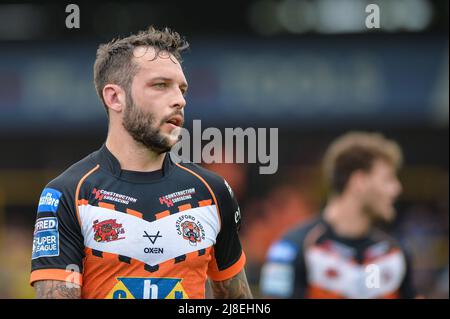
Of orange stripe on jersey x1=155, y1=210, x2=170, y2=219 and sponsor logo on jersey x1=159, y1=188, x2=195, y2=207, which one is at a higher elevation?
sponsor logo on jersey x1=159, y1=188, x2=195, y2=207

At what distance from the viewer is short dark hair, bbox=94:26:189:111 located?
15.6ft

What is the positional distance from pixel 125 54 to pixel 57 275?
1.29m

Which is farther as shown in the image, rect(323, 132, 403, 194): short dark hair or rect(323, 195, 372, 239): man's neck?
rect(323, 132, 403, 194): short dark hair

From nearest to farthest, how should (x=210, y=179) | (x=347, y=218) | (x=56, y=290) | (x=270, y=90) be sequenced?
(x=56, y=290) → (x=210, y=179) → (x=347, y=218) → (x=270, y=90)

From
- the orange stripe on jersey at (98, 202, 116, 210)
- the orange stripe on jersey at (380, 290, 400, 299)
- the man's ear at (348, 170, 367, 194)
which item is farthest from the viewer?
the man's ear at (348, 170, 367, 194)

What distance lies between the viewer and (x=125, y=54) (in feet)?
15.7

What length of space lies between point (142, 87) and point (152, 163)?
0.44 metres

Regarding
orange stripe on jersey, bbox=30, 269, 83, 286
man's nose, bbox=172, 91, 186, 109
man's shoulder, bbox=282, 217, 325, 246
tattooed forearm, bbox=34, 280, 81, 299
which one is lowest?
man's shoulder, bbox=282, 217, 325, 246

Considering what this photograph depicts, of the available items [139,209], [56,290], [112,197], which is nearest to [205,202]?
[139,209]

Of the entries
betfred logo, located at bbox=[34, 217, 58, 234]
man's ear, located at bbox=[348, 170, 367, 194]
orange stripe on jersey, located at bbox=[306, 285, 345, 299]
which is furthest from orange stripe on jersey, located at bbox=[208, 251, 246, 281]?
man's ear, located at bbox=[348, 170, 367, 194]

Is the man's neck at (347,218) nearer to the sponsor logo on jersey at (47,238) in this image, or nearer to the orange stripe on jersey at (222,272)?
the orange stripe on jersey at (222,272)

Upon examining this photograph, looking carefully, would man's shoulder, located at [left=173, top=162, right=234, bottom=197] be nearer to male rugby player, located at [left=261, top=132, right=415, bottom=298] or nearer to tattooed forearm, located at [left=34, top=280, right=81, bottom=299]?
tattooed forearm, located at [left=34, top=280, right=81, bottom=299]

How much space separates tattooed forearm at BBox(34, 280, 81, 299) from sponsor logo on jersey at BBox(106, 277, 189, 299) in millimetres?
197

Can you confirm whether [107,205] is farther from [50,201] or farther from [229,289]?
[229,289]
